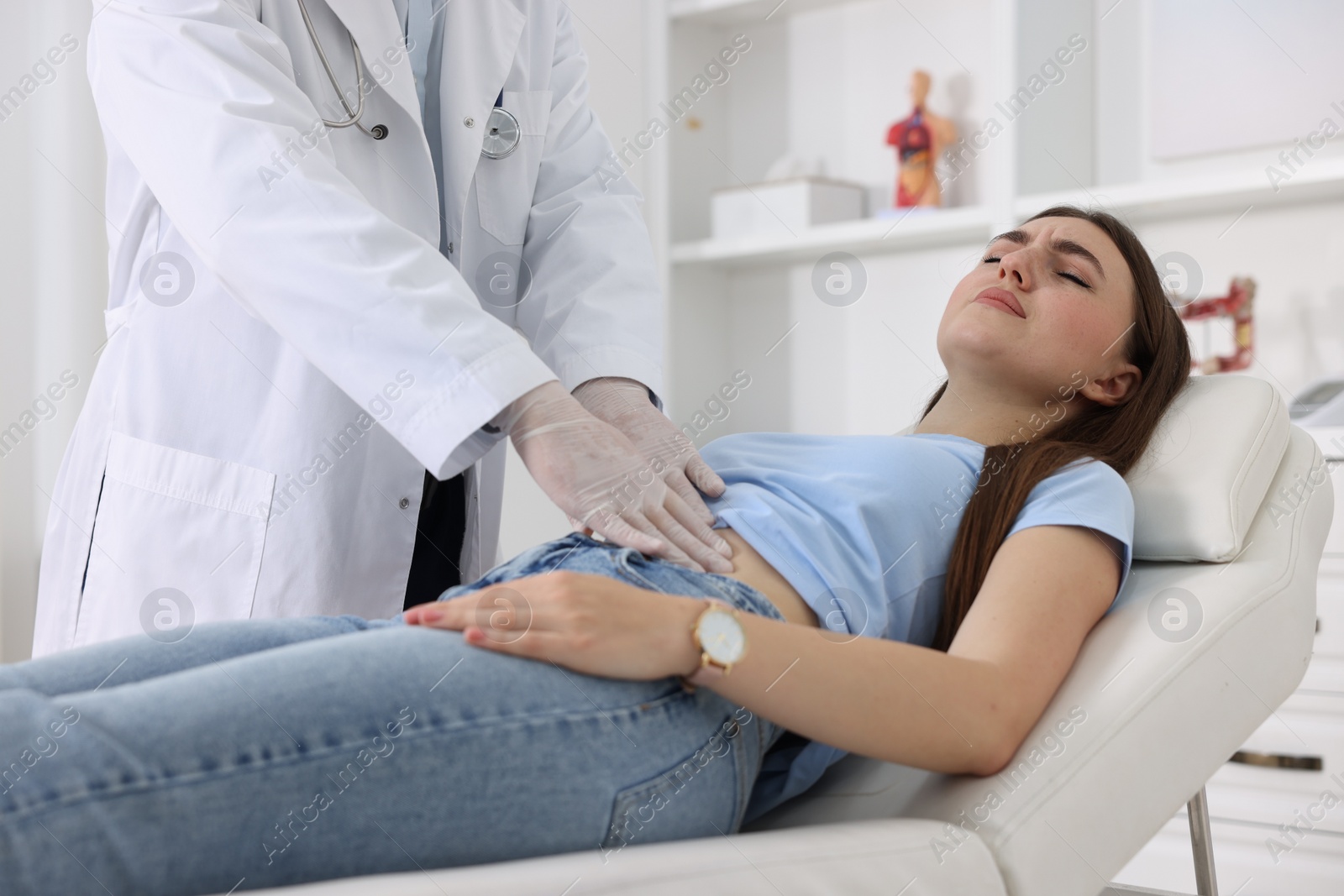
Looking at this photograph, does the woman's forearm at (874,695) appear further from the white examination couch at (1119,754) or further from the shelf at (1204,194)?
the shelf at (1204,194)

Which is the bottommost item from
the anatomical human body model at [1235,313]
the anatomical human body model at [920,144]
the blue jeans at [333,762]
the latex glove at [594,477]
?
the blue jeans at [333,762]

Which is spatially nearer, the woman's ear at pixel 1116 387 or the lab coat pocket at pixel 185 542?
the lab coat pocket at pixel 185 542

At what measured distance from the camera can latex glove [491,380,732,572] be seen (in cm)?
99

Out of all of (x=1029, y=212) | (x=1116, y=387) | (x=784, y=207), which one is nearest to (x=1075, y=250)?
(x=1116, y=387)

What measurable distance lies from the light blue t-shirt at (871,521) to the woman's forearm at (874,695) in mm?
132

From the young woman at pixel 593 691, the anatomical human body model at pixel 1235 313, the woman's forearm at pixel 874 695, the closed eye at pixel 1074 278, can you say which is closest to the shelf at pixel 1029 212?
the anatomical human body model at pixel 1235 313

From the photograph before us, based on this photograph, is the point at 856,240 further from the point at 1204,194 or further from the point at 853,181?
the point at 1204,194

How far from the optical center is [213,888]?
0.68 metres

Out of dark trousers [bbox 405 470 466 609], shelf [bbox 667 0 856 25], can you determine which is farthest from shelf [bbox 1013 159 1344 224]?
dark trousers [bbox 405 470 466 609]

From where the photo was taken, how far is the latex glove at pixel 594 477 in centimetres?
99

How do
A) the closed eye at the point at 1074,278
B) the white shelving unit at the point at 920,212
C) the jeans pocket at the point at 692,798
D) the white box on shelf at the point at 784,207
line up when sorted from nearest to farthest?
the jeans pocket at the point at 692,798
the closed eye at the point at 1074,278
the white shelving unit at the point at 920,212
the white box on shelf at the point at 784,207

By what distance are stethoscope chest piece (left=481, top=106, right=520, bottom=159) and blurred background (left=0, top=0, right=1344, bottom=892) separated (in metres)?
0.17

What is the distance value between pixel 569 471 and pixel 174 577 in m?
0.47

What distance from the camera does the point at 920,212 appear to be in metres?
2.54
